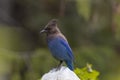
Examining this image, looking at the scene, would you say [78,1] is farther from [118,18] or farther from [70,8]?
[70,8]

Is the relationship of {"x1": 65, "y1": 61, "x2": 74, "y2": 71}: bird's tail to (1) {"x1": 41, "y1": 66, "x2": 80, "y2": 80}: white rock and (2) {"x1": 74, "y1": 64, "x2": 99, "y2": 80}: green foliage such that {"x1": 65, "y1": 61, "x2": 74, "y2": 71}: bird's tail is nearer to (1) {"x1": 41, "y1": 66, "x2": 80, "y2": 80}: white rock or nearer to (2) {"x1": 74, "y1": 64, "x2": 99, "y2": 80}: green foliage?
(2) {"x1": 74, "y1": 64, "x2": 99, "y2": 80}: green foliage

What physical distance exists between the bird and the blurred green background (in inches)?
121

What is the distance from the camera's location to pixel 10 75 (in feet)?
32.1

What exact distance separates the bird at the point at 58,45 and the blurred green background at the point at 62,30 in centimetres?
306

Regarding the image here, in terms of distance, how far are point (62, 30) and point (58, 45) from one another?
527 cm

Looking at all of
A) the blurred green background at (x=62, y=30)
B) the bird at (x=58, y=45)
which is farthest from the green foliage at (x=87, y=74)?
the blurred green background at (x=62, y=30)

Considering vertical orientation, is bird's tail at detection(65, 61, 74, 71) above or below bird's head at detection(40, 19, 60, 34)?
below

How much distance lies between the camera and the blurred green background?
9.81 metres

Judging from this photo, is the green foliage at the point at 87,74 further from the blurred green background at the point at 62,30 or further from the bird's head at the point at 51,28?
the blurred green background at the point at 62,30

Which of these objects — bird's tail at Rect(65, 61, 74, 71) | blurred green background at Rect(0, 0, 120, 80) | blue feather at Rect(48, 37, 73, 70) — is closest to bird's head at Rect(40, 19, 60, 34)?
blue feather at Rect(48, 37, 73, 70)

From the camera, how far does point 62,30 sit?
37.3ft

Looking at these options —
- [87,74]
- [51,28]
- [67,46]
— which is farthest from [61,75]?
[67,46]

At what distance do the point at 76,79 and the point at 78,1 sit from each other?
14.4 feet

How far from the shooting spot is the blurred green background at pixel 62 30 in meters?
9.81
